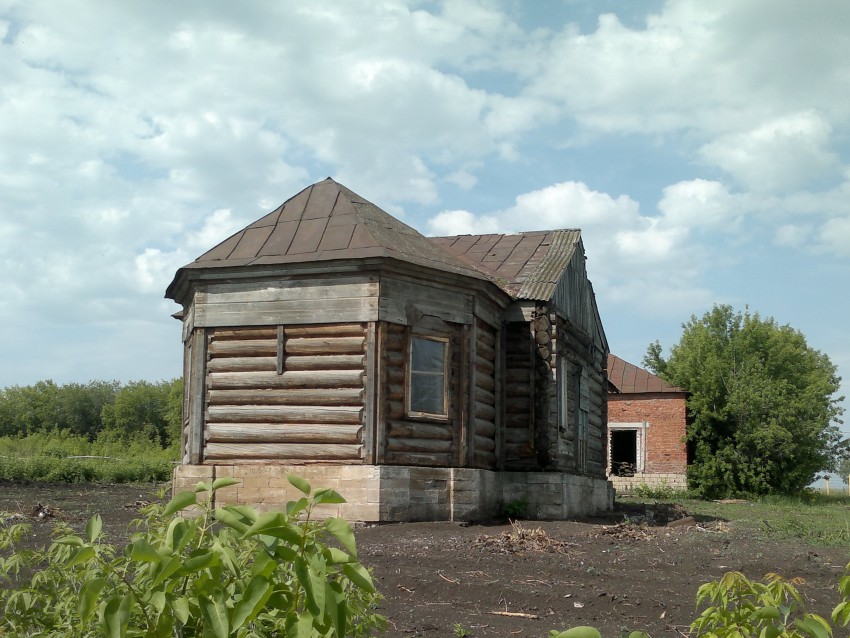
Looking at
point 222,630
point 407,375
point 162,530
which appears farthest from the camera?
point 407,375

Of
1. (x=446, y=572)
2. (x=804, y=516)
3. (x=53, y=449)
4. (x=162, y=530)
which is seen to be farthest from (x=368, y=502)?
(x=53, y=449)

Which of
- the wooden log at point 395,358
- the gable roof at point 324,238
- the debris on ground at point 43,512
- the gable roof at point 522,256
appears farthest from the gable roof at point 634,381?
the debris on ground at point 43,512

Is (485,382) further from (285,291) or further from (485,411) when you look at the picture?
(285,291)

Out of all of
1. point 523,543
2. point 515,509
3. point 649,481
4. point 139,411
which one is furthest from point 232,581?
point 139,411

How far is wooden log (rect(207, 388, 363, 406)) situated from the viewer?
1278cm

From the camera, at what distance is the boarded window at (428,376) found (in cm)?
1335

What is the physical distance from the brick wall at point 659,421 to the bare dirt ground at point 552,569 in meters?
15.8

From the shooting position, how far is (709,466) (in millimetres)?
30391

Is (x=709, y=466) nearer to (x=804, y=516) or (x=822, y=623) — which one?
(x=804, y=516)

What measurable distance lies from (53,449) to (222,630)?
30.0 m

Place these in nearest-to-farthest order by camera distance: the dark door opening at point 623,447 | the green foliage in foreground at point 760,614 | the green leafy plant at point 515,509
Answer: the green foliage in foreground at point 760,614 → the green leafy plant at point 515,509 → the dark door opening at point 623,447

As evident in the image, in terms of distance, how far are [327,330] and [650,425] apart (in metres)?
21.5

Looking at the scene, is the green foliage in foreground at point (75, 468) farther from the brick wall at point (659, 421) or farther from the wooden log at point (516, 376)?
the brick wall at point (659, 421)

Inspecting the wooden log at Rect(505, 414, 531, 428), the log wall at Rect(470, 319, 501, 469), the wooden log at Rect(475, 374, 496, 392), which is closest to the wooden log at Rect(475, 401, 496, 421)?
the log wall at Rect(470, 319, 501, 469)
